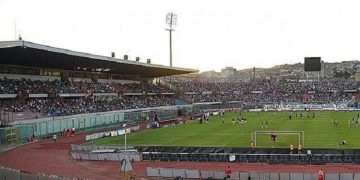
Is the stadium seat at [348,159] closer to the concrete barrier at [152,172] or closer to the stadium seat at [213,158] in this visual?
the stadium seat at [213,158]

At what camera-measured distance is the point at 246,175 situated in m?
29.7

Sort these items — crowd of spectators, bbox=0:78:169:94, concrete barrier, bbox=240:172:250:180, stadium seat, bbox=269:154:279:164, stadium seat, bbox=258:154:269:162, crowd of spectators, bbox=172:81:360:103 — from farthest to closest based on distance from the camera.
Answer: crowd of spectators, bbox=172:81:360:103, crowd of spectators, bbox=0:78:169:94, stadium seat, bbox=258:154:269:162, stadium seat, bbox=269:154:279:164, concrete barrier, bbox=240:172:250:180

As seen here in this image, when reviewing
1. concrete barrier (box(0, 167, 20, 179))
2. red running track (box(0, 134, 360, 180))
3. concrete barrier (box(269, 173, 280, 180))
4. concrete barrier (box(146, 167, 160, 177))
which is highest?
concrete barrier (box(0, 167, 20, 179))

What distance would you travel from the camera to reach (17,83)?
6047 cm

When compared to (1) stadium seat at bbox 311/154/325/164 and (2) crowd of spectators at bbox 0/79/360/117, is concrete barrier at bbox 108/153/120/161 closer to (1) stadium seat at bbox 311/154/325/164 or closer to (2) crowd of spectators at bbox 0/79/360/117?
(1) stadium seat at bbox 311/154/325/164

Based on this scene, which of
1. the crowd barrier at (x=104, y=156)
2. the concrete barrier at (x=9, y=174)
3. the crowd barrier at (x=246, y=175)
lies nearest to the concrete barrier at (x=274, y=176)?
the crowd barrier at (x=246, y=175)

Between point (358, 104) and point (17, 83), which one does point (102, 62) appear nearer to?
point (17, 83)

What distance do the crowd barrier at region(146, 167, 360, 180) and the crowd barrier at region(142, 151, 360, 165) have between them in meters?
6.98

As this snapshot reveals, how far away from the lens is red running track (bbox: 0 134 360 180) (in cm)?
3400

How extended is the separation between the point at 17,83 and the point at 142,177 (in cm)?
3429

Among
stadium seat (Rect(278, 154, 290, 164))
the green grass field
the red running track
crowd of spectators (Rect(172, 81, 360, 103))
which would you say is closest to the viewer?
the red running track

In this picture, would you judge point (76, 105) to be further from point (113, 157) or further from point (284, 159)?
point (284, 159)

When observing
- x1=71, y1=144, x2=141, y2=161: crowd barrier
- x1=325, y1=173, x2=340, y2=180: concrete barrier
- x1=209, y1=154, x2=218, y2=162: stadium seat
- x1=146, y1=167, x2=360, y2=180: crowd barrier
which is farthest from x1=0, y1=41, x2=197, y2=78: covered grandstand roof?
x1=325, y1=173, x2=340, y2=180: concrete barrier

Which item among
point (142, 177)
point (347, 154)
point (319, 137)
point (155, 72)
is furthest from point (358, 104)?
point (142, 177)
